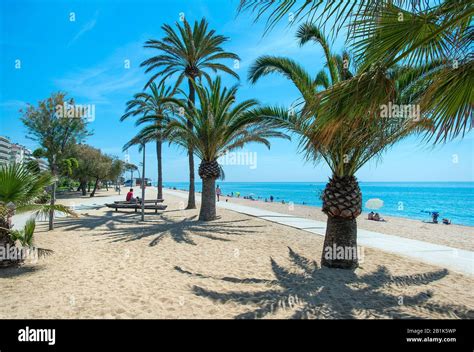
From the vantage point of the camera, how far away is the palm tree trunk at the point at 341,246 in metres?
6.14

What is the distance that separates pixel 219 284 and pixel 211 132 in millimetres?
8987

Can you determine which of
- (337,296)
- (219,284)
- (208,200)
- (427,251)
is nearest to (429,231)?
(427,251)

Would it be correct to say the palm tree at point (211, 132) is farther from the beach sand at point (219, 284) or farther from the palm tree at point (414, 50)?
the palm tree at point (414, 50)

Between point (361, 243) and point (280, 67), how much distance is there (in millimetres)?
6187

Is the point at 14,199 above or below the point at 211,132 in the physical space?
below

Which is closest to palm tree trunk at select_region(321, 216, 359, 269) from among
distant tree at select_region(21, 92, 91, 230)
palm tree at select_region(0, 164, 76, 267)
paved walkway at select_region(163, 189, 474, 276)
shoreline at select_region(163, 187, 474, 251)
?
paved walkway at select_region(163, 189, 474, 276)

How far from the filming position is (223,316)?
3812 mm

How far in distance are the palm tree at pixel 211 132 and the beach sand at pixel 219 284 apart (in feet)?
17.7

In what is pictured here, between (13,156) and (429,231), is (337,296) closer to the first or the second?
(13,156)

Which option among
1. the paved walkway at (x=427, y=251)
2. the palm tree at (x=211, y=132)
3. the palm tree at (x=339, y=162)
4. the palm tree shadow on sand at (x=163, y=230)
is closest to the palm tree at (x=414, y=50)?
the palm tree at (x=339, y=162)

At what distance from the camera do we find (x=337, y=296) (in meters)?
4.58

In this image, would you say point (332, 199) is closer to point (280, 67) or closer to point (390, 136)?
point (390, 136)

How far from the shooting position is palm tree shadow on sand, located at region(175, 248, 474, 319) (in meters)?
3.94
